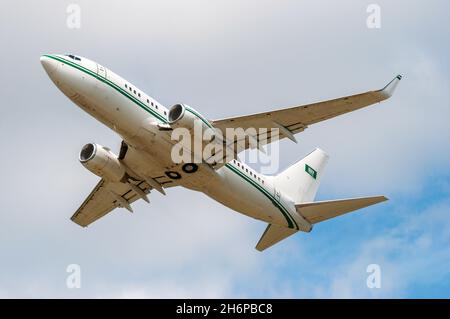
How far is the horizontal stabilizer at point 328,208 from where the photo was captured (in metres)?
52.7

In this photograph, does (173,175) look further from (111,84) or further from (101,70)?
(101,70)

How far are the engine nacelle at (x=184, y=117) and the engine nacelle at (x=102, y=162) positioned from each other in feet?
17.0

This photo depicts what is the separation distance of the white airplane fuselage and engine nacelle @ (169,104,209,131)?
5.6 inches

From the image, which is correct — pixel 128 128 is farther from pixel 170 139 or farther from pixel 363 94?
pixel 363 94

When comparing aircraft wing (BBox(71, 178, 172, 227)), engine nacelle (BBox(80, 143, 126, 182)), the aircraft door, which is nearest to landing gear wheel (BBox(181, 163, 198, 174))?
engine nacelle (BBox(80, 143, 126, 182))

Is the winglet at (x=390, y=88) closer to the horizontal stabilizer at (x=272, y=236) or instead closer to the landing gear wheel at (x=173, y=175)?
the landing gear wheel at (x=173, y=175)

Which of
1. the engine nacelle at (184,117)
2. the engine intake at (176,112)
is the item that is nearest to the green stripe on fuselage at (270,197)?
the engine nacelle at (184,117)

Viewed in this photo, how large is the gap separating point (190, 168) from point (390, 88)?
37.4 feet

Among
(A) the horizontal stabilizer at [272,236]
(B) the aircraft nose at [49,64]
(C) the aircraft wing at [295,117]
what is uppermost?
(B) the aircraft nose at [49,64]

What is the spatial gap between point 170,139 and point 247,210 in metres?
7.30

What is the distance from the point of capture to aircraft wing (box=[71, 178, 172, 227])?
54.8 m

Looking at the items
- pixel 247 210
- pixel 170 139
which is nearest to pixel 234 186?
pixel 247 210

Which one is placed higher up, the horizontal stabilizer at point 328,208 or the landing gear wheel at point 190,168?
the landing gear wheel at point 190,168

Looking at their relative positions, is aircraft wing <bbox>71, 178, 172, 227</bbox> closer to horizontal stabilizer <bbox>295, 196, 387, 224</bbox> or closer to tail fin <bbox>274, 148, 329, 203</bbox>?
tail fin <bbox>274, 148, 329, 203</bbox>
